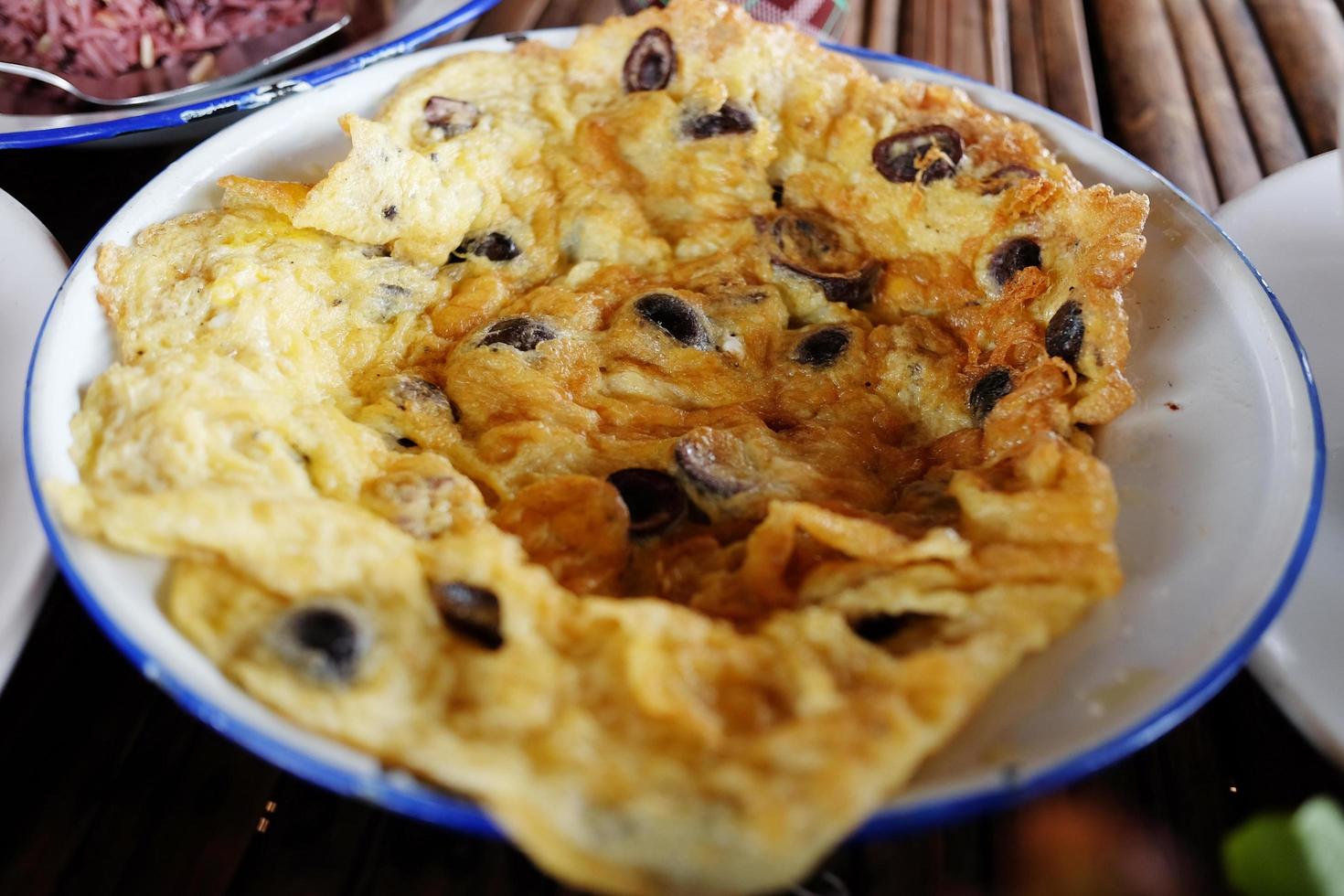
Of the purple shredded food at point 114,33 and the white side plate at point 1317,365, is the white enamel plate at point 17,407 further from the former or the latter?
the white side plate at point 1317,365

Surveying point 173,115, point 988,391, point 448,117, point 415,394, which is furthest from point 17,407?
point 988,391

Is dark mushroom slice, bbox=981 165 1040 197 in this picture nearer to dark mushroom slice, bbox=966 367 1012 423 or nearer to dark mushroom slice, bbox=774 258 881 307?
dark mushroom slice, bbox=774 258 881 307

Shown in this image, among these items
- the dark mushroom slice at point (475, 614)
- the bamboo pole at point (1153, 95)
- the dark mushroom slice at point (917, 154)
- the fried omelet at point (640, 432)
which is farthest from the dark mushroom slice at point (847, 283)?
the bamboo pole at point (1153, 95)

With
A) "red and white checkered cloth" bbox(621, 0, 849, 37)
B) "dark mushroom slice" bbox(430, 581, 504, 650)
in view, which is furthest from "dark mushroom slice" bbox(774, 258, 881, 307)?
"red and white checkered cloth" bbox(621, 0, 849, 37)

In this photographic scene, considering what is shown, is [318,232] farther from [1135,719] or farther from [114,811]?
[1135,719]

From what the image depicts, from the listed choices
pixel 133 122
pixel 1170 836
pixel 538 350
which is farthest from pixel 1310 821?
pixel 133 122

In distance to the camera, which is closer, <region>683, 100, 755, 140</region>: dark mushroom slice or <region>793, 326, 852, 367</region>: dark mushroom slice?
<region>793, 326, 852, 367</region>: dark mushroom slice
